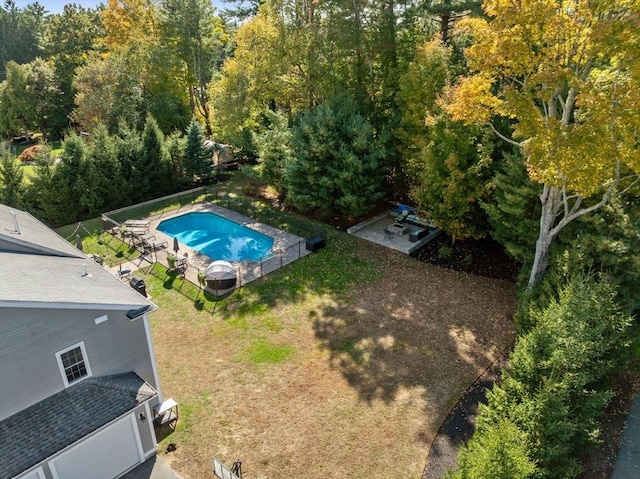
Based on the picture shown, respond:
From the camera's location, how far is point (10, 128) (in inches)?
2047

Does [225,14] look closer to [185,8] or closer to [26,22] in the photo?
[185,8]

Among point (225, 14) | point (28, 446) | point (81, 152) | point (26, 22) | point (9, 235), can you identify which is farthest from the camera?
point (26, 22)

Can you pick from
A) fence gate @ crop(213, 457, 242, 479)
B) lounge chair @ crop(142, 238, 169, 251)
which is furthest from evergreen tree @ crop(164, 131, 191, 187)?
fence gate @ crop(213, 457, 242, 479)

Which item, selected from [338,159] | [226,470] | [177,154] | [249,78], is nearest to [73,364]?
[226,470]

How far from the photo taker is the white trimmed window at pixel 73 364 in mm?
10798

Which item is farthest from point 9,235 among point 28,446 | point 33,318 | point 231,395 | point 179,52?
point 179,52

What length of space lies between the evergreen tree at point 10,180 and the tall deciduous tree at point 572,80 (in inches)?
1038

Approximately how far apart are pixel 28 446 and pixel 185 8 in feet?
121

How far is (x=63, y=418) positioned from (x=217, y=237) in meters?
17.2

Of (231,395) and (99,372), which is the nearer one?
(99,372)

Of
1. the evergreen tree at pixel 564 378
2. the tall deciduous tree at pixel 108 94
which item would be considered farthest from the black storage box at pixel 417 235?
the tall deciduous tree at pixel 108 94

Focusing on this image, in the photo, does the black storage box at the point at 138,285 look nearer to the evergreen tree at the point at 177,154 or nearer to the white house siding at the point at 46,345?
the white house siding at the point at 46,345

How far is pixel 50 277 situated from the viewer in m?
11.8

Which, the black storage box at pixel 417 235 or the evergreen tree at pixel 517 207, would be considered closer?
the evergreen tree at pixel 517 207
